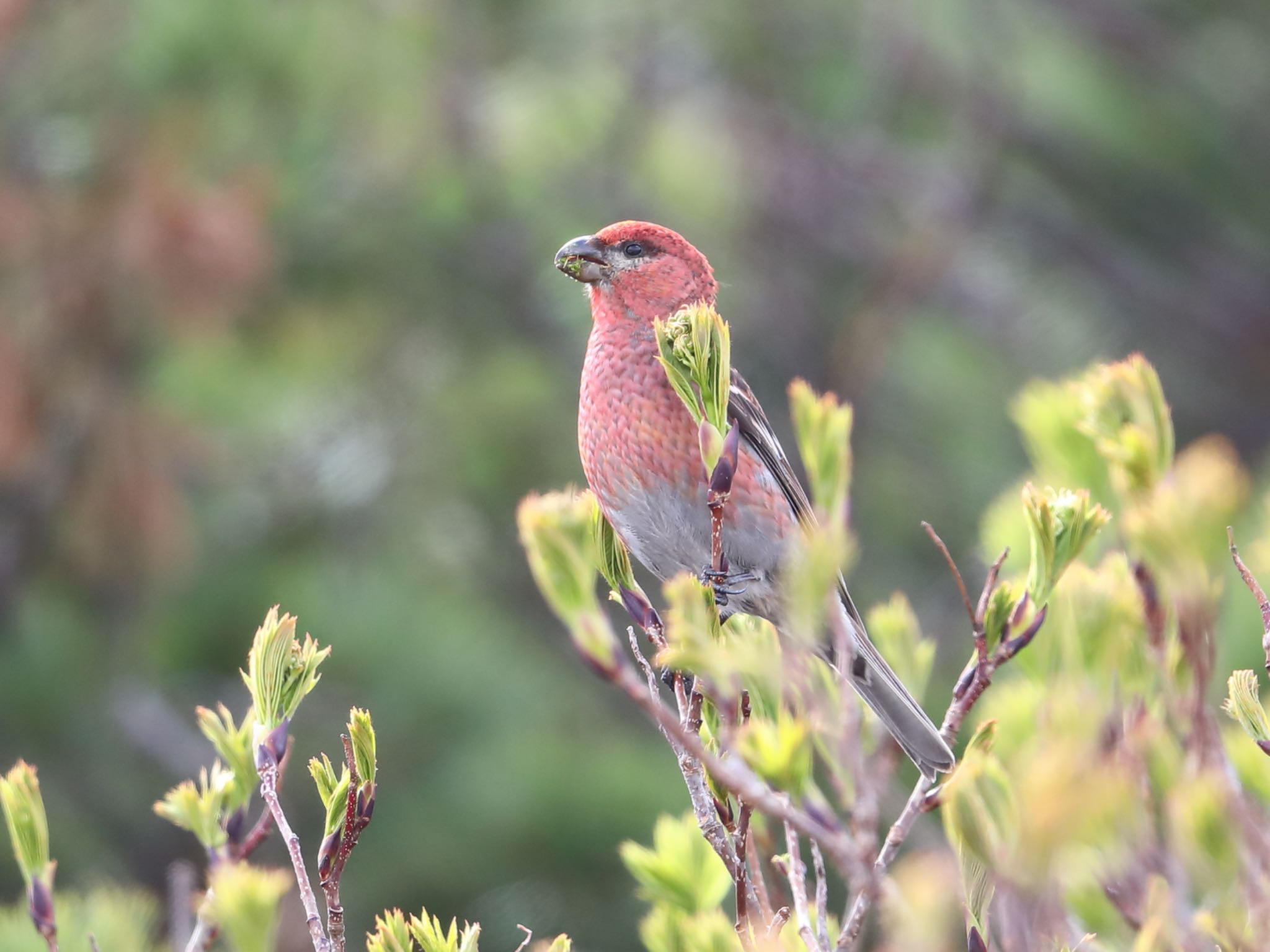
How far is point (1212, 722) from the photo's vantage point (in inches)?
40.6

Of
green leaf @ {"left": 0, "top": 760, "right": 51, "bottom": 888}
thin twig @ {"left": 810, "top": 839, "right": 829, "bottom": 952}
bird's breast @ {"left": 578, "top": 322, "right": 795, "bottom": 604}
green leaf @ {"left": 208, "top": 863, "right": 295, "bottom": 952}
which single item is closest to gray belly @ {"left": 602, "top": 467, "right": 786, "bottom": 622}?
bird's breast @ {"left": 578, "top": 322, "right": 795, "bottom": 604}

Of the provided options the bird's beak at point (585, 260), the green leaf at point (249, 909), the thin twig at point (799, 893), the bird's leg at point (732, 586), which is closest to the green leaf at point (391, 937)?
the green leaf at point (249, 909)

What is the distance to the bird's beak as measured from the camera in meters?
2.95

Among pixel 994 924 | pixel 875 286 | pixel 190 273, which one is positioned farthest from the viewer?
pixel 875 286

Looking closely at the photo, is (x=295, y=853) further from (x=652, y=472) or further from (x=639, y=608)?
(x=652, y=472)

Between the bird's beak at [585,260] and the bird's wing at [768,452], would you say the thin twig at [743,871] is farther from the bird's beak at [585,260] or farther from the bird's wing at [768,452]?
the bird's beak at [585,260]

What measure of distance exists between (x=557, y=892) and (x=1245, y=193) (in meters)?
5.84

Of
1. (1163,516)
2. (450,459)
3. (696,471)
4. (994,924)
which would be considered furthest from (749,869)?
(450,459)

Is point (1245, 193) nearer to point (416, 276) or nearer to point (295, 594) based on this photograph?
point (416, 276)

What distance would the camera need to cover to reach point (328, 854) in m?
1.33

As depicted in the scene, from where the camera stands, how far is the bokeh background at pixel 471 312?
4.32 meters

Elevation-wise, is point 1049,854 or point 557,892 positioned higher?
point 1049,854

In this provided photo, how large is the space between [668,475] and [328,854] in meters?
1.36

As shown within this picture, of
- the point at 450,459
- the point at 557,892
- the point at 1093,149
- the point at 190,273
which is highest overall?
the point at 1093,149
